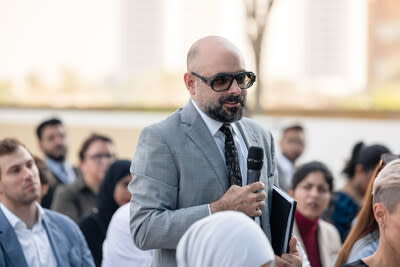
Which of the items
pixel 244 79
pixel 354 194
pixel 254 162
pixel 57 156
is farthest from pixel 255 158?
pixel 57 156

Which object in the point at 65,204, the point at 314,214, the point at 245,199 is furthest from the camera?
the point at 65,204

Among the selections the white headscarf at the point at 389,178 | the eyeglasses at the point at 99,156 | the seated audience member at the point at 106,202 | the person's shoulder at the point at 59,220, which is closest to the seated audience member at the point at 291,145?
the eyeglasses at the point at 99,156

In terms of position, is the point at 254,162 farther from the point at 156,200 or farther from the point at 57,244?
the point at 57,244

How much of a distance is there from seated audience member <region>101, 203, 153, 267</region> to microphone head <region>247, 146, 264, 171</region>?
4.43ft

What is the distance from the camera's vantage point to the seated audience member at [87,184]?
4961mm

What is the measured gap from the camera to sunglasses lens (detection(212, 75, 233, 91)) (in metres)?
2.12

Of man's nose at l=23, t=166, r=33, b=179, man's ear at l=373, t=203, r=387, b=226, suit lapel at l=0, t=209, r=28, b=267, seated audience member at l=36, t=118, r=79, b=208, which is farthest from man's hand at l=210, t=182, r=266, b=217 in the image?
seated audience member at l=36, t=118, r=79, b=208

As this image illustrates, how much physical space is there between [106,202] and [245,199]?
7.68 ft

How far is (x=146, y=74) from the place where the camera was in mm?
9523

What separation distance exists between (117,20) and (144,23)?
54cm

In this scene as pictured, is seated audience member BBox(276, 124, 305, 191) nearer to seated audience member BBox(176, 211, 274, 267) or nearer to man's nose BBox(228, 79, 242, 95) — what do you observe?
man's nose BBox(228, 79, 242, 95)

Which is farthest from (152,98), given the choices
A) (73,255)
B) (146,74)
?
(73,255)

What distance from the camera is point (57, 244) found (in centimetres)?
312

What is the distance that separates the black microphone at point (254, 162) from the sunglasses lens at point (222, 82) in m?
0.23
